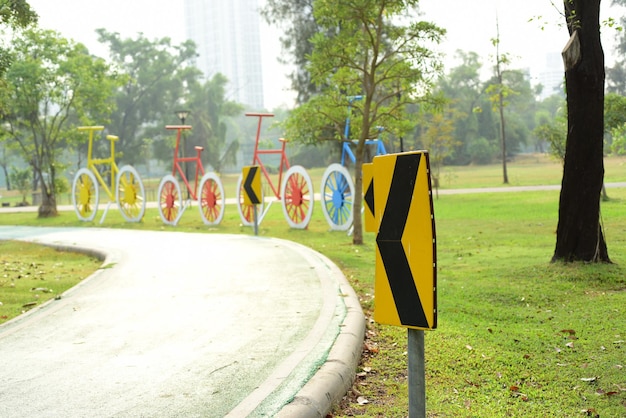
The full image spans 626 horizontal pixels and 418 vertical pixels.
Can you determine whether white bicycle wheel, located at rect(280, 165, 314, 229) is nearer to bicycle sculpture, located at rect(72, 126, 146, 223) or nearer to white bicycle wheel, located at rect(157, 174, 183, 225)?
white bicycle wheel, located at rect(157, 174, 183, 225)

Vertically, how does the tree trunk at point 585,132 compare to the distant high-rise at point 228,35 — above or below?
below

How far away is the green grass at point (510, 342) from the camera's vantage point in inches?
157

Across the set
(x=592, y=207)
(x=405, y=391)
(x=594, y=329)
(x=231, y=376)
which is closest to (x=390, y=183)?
(x=405, y=391)

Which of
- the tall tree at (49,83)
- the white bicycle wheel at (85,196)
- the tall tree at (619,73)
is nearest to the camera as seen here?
the white bicycle wheel at (85,196)

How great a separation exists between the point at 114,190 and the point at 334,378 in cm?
2015

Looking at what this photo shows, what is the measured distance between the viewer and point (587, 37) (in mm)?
7832

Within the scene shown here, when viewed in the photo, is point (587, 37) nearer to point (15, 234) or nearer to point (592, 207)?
point (592, 207)

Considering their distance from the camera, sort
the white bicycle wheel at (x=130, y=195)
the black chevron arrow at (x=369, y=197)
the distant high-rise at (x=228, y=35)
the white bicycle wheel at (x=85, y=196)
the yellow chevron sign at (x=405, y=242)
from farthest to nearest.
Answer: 1. the distant high-rise at (x=228, y=35)
2. the white bicycle wheel at (x=85, y=196)
3. the white bicycle wheel at (x=130, y=195)
4. the black chevron arrow at (x=369, y=197)
5. the yellow chevron sign at (x=405, y=242)

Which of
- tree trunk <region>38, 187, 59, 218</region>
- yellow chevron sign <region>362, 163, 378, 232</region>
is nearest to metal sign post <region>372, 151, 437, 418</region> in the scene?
yellow chevron sign <region>362, 163, 378, 232</region>

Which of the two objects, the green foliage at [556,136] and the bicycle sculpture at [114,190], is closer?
the green foliage at [556,136]

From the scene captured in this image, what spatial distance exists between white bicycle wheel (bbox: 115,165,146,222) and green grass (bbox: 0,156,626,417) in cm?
1253

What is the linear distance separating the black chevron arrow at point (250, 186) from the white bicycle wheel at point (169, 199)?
6.99m

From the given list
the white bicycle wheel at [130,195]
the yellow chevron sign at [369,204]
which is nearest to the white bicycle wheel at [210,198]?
the white bicycle wheel at [130,195]

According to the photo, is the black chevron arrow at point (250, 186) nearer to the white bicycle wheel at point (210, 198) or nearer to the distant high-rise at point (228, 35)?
the white bicycle wheel at point (210, 198)
